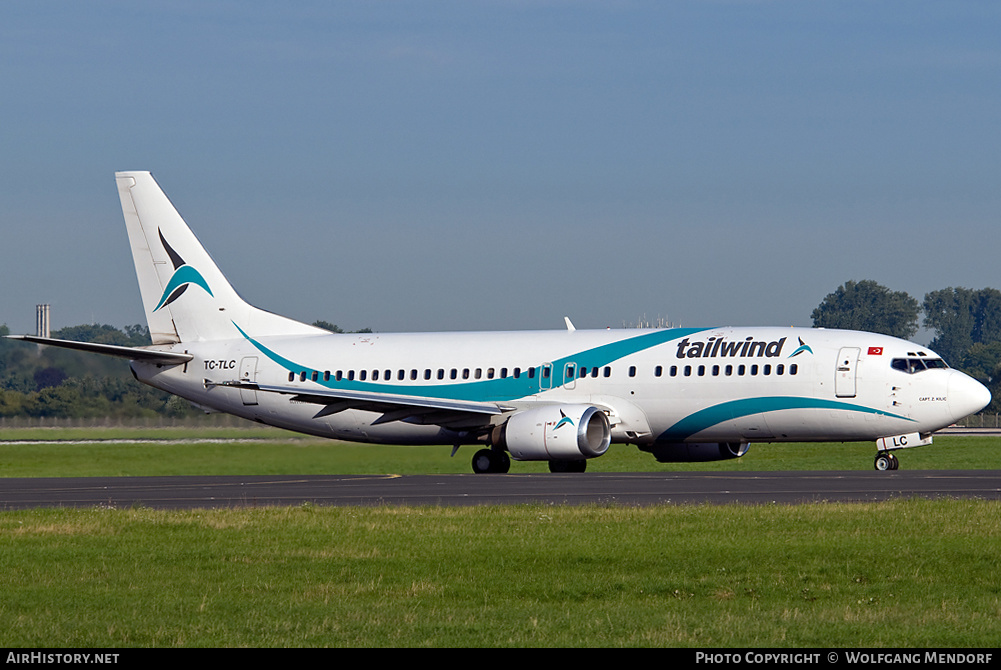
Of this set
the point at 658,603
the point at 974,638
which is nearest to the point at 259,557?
the point at 658,603

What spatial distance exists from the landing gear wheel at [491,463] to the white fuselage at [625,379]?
855 millimetres

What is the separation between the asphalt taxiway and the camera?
26422mm

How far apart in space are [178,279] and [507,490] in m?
21.3

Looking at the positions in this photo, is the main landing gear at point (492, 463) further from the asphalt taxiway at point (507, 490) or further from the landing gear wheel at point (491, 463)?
the asphalt taxiway at point (507, 490)

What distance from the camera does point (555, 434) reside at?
3794cm

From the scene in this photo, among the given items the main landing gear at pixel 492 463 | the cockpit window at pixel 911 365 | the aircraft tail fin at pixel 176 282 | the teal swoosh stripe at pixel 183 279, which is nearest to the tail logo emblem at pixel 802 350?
the cockpit window at pixel 911 365

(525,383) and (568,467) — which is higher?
(525,383)

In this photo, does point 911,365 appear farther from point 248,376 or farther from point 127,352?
point 127,352

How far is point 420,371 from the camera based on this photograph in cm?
4331

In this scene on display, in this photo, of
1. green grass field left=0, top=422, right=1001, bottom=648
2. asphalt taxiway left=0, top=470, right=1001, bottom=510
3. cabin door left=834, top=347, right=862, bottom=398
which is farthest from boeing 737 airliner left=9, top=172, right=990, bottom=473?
green grass field left=0, top=422, right=1001, bottom=648

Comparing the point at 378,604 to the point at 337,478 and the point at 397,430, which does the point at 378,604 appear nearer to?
the point at 337,478

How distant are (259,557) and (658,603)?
19.2 ft

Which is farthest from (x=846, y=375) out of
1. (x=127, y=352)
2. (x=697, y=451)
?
(x=127, y=352)

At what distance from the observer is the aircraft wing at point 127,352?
42.4 m
